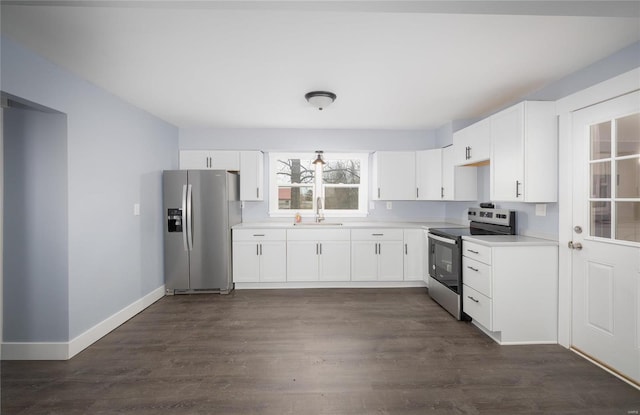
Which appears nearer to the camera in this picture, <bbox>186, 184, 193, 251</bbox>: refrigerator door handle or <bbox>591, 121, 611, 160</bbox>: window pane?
<bbox>591, 121, 611, 160</bbox>: window pane

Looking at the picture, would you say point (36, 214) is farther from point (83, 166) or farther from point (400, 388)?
point (400, 388)

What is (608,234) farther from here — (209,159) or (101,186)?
(209,159)

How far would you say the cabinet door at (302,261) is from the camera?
416 cm

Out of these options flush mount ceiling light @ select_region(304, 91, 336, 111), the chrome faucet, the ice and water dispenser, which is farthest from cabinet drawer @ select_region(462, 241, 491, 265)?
the ice and water dispenser

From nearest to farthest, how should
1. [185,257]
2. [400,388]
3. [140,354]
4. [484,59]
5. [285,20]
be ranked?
[285,20]
[400,388]
[484,59]
[140,354]
[185,257]

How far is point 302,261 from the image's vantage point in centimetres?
417

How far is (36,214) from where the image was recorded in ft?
7.84

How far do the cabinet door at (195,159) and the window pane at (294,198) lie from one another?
1.17 m

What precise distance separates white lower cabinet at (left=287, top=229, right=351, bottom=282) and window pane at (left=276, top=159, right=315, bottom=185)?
102 centimetres

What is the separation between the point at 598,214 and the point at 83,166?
4.23 meters

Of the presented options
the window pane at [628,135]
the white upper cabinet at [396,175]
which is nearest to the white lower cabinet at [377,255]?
the white upper cabinet at [396,175]

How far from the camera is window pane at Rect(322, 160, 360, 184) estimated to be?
16.0ft

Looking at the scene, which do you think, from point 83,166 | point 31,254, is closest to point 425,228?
point 83,166

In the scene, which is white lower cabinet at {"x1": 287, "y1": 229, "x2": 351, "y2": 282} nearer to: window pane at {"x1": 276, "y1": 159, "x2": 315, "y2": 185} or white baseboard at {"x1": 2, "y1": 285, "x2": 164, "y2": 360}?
window pane at {"x1": 276, "y1": 159, "x2": 315, "y2": 185}
